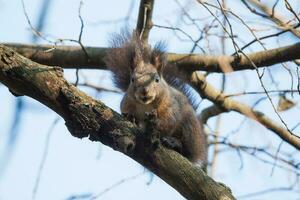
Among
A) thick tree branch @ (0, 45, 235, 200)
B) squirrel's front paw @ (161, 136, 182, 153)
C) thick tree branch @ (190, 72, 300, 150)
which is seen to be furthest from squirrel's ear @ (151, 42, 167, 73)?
thick tree branch @ (0, 45, 235, 200)

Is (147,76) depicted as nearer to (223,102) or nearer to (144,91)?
(144,91)

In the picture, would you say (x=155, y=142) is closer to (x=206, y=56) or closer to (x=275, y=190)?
(x=275, y=190)

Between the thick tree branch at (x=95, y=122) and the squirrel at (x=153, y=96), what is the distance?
0.76 m

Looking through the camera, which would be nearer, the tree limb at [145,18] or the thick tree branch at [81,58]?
the tree limb at [145,18]

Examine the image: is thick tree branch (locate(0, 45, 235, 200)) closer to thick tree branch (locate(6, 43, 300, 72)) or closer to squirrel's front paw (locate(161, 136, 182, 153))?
squirrel's front paw (locate(161, 136, 182, 153))

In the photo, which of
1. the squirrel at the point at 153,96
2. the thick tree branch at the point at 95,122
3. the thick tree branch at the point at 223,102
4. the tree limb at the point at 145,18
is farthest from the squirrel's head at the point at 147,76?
the thick tree branch at the point at 95,122

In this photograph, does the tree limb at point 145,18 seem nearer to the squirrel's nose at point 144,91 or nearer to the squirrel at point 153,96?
the squirrel at point 153,96

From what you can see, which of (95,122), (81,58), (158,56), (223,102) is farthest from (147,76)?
(95,122)

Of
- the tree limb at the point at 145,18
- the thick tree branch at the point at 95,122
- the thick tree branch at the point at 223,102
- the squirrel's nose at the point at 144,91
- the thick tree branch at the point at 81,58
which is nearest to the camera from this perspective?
the thick tree branch at the point at 95,122

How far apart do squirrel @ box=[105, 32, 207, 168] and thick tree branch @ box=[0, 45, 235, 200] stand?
76 centimetres

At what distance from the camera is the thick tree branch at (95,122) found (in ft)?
7.58

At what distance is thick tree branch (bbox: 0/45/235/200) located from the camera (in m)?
2.31

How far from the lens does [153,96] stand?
3381mm

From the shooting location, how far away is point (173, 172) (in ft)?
7.88
